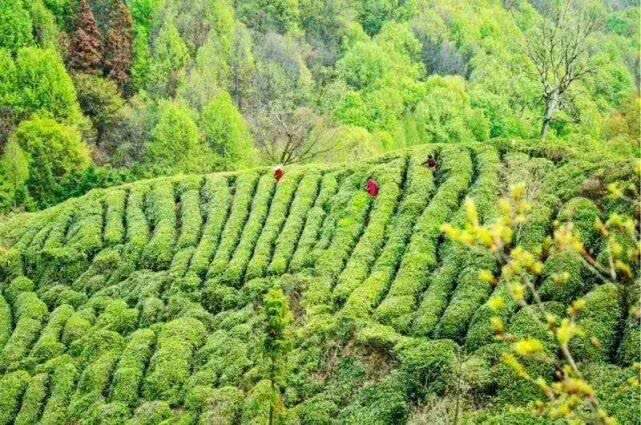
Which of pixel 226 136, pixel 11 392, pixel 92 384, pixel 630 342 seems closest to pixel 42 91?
pixel 226 136

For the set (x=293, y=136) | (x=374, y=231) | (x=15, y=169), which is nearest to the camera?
(x=374, y=231)

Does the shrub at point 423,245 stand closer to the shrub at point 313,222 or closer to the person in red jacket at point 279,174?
the shrub at point 313,222

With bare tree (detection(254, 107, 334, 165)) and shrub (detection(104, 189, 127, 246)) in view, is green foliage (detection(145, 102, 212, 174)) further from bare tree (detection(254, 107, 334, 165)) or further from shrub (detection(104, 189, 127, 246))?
shrub (detection(104, 189, 127, 246))

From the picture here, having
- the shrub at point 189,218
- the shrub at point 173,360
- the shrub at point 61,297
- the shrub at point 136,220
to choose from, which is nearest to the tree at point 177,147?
the shrub at point 136,220

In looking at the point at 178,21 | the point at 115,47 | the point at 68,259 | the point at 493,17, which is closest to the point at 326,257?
the point at 68,259

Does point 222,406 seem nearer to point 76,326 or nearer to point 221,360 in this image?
point 221,360
